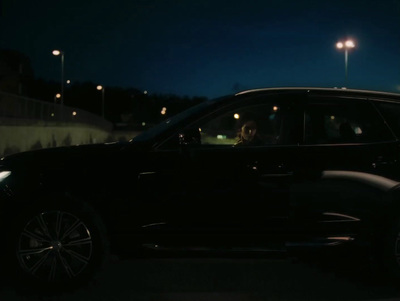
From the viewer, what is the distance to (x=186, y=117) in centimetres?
566

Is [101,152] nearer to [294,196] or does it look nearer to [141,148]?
[141,148]

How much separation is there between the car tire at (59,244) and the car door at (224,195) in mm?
555

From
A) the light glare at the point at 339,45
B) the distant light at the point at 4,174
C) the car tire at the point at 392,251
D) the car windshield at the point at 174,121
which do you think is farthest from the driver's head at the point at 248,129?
the light glare at the point at 339,45

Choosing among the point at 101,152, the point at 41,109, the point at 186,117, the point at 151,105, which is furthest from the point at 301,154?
the point at 151,105

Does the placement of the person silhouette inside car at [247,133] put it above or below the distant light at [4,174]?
above

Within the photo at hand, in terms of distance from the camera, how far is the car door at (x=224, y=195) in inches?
213

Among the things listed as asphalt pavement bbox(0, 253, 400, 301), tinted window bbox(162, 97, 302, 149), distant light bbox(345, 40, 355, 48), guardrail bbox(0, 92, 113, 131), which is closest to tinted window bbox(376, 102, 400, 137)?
tinted window bbox(162, 97, 302, 149)

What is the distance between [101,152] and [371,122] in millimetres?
2438

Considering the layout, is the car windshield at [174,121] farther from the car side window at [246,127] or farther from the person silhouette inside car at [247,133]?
the person silhouette inside car at [247,133]

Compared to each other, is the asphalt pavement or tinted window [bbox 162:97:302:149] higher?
tinted window [bbox 162:97:302:149]

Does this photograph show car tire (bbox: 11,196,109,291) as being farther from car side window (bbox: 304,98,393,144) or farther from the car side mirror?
car side window (bbox: 304,98,393,144)

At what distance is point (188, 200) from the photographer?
5.42 meters

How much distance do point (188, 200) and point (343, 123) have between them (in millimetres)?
1626

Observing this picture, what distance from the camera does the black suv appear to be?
541cm
